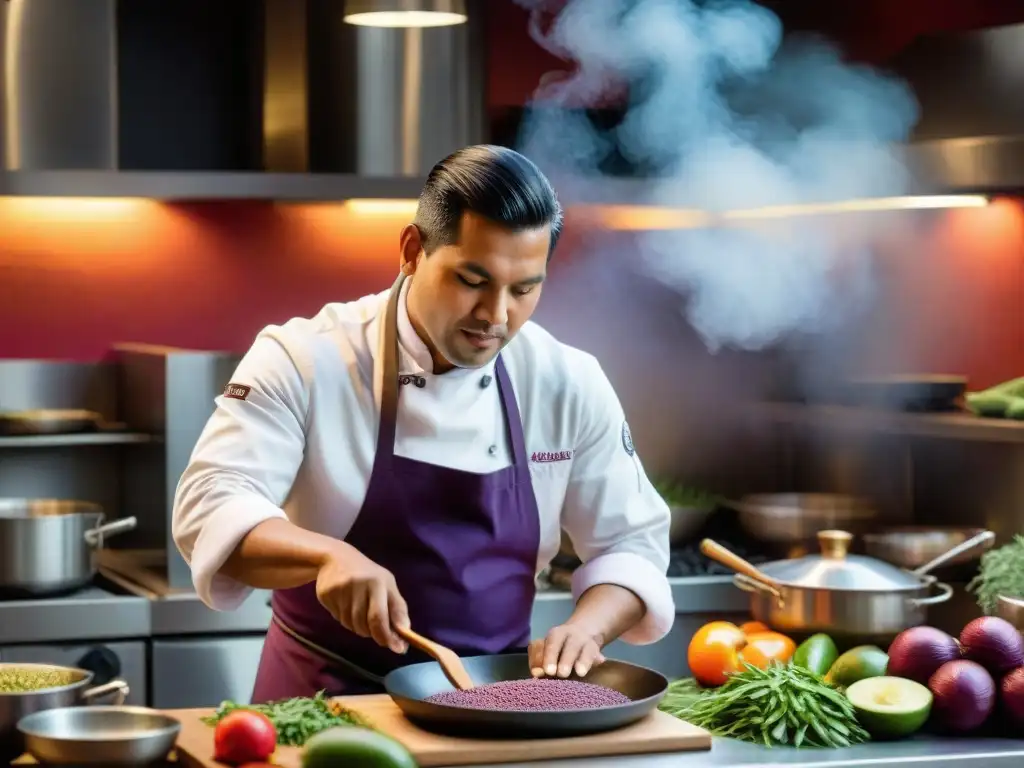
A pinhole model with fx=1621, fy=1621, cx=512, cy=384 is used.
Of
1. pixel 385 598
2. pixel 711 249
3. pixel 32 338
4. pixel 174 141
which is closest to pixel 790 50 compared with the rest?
pixel 711 249

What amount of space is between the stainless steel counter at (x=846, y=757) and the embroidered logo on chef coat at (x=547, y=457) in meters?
0.58

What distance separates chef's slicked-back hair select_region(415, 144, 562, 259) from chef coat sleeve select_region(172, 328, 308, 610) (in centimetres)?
33

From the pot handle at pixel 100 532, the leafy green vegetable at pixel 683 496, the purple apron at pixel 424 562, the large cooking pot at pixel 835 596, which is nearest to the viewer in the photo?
the purple apron at pixel 424 562

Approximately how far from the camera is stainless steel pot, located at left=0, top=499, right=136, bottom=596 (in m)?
3.71

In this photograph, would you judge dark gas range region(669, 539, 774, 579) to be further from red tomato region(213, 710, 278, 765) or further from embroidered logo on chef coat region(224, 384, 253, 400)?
red tomato region(213, 710, 278, 765)

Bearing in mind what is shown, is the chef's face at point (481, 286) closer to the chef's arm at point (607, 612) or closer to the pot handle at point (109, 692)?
the chef's arm at point (607, 612)

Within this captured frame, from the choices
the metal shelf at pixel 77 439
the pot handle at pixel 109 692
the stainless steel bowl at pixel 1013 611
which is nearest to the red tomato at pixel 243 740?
the pot handle at pixel 109 692

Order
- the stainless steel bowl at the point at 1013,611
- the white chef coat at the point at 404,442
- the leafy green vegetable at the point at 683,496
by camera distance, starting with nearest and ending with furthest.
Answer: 1. the white chef coat at the point at 404,442
2. the stainless steel bowl at the point at 1013,611
3. the leafy green vegetable at the point at 683,496

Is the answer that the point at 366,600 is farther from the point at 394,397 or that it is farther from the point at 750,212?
the point at 750,212

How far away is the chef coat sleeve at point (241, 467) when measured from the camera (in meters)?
2.35

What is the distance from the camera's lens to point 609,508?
267 centimetres

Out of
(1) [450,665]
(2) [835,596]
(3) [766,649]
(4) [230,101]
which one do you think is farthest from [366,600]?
(4) [230,101]

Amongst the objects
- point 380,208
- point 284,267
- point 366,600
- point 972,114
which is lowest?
point 366,600

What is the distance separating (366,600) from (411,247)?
1.96ft
